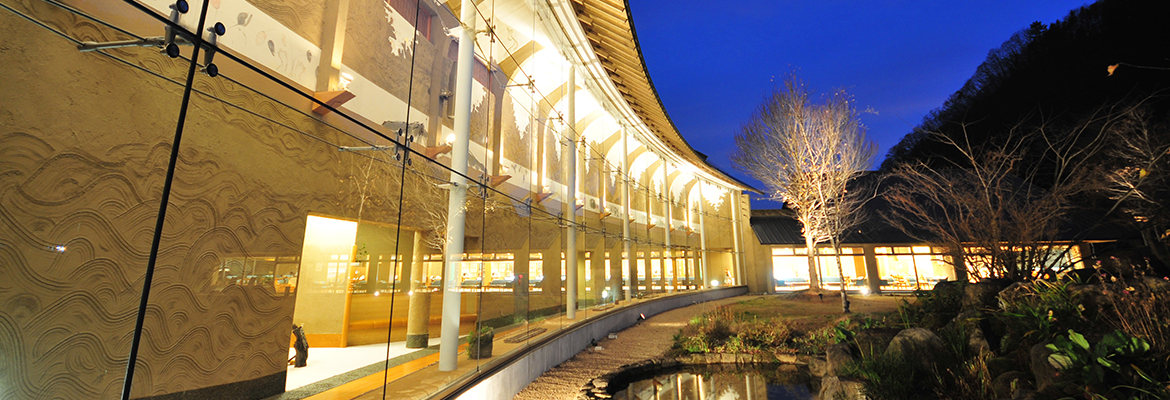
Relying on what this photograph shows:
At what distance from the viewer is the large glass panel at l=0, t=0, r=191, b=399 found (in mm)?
1677

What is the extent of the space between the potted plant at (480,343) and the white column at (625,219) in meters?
7.82

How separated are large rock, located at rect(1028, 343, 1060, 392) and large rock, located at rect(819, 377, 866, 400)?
1.64m

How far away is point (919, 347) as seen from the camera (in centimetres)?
577

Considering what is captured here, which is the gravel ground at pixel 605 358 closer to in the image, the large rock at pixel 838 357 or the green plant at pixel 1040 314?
the large rock at pixel 838 357

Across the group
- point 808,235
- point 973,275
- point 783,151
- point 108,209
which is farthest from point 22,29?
point 808,235

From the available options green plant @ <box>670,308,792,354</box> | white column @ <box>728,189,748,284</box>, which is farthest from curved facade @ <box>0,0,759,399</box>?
white column @ <box>728,189,748,284</box>

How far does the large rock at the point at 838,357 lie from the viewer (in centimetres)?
644

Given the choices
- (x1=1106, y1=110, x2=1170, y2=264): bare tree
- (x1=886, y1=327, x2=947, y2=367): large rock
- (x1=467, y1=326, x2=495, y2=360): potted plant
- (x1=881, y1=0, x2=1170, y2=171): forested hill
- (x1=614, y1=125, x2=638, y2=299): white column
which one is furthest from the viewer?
(x1=881, y1=0, x2=1170, y2=171): forested hill

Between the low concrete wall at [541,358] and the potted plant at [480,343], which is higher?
the potted plant at [480,343]

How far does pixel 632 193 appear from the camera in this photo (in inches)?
570

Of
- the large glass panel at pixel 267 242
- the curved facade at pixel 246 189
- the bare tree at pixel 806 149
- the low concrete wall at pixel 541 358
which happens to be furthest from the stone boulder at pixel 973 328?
the large glass panel at pixel 267 242

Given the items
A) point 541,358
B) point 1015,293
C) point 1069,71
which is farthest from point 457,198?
point 1069,71

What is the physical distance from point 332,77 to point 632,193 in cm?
1175

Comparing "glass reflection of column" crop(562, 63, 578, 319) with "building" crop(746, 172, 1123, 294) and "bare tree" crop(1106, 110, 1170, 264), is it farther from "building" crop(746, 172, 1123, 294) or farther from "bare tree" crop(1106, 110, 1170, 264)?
"building" crop(746, 172, 1123, 294)
